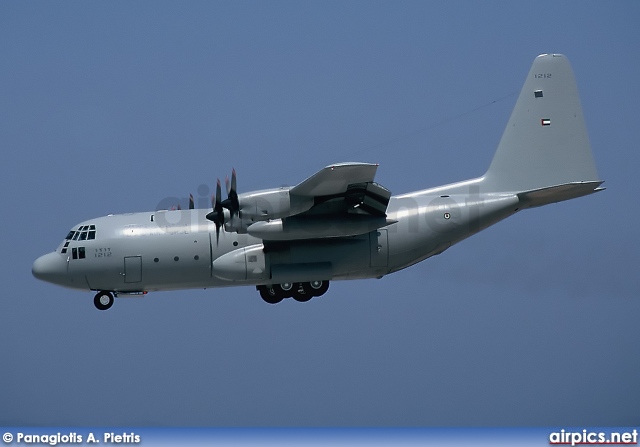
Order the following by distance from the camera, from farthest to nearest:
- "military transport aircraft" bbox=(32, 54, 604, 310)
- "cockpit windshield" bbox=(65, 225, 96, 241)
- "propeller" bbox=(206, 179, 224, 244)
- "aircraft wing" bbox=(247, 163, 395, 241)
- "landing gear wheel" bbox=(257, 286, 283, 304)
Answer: "landing gear wheel" bbox=(257, 286, 283, 304)
"cockpit windshield" bbox=(65, 225, 96, 241)
"military transport aircraft" bbox=(32, 54, 604, 310)
"propeller" bbox=(206, 179, 224, 244)
"aircraft wing" bbox=(247, 163, 395, 241)

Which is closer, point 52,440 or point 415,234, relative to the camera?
point 52,440

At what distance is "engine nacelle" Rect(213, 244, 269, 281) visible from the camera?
35.9 meters

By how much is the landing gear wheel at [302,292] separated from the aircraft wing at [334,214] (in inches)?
95.4

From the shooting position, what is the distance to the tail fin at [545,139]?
37594mm

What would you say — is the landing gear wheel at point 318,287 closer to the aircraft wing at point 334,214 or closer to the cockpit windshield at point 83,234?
the aircraft wing at point 334,214

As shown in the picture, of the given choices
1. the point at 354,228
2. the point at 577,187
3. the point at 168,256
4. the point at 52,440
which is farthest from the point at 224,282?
the point at 577,187

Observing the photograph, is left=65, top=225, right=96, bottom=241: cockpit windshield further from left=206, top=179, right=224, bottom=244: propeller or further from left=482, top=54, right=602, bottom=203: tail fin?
left=482, top=54, right=602, bottom=203: tail fin

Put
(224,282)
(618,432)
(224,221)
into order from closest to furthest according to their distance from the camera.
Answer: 1. (618,432)
2. (224,221)
3. (224,282)

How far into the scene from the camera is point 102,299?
37156 millimetres

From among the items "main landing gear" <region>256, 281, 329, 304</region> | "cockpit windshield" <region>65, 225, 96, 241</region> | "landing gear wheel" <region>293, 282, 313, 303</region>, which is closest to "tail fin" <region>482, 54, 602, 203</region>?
"main landing gear" <region>256, 281, 329, 304</region>

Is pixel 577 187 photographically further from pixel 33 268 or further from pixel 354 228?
pixel 33 268

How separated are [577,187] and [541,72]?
171 inches

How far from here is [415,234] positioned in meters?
36.2

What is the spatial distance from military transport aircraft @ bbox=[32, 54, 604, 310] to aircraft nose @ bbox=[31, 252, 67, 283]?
0.03m
